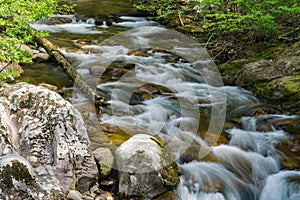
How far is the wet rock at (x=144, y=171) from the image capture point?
413 centimetres

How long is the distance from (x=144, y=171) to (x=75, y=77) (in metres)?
4.24

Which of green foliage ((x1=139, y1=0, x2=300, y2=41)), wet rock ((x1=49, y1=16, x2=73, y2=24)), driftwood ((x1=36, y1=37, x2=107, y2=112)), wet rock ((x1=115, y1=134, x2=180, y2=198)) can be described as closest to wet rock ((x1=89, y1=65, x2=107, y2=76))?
driftwood ((x1=36, y1=37, x2=107, y2=112))

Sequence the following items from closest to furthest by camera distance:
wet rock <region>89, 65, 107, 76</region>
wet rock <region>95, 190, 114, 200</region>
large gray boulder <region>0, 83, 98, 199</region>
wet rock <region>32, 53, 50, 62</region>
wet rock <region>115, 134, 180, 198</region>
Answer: large gray boulder <region>0, 83, 98, 199</region>
wet rock <region>95, 190, 114, 200</region>
wet rock <region>115, 134, 180, 198</region>
wet rock <region>89, 65, 107, 76</region>
wet rock <region>32, 53, 50, 62</region>

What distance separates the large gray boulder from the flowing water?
3.69ft

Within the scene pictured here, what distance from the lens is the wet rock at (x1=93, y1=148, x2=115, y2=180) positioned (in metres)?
4.31

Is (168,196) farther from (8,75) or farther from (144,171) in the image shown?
(8,75)

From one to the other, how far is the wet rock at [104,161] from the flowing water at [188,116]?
61 centimetres

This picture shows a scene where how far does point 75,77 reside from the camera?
7.56 m

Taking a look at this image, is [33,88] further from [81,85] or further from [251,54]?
[251,54]

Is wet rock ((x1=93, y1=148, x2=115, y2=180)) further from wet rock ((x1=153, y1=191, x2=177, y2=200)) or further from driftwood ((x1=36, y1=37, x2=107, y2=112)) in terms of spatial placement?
driftwood ((x1=36, y1=37, x2=107, y2=112))

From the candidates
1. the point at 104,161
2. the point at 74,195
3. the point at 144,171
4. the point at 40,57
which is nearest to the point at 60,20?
the point at 40,57

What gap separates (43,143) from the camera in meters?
3.92

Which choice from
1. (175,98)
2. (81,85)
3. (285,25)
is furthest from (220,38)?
(81,85)

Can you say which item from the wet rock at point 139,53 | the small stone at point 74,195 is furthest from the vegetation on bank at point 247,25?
the small stone at point 74,195
